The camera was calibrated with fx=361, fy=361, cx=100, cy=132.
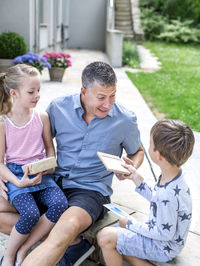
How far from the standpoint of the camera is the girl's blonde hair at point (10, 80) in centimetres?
252

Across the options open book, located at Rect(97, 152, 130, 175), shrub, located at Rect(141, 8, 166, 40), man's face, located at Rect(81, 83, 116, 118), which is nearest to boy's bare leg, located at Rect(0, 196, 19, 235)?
open book, located at Rect(97, 152, 130, 175)

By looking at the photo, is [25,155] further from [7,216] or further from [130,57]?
[130,57]

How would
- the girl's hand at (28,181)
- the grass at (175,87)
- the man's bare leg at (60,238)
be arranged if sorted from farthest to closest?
the grass at (175,87)
the girl's hand at (28,181)
the man's bare leg at (60,238)

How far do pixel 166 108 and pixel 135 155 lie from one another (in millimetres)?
4126

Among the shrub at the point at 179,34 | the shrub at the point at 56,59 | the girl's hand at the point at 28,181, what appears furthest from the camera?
the shrub at the point at 179,34

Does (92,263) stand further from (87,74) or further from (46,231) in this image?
(87,74)

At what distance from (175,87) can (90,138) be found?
20.9 ft

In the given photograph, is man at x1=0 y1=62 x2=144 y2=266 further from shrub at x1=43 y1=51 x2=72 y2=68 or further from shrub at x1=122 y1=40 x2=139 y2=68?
shrub at x1=122 y1=40 x2=139 y2=68

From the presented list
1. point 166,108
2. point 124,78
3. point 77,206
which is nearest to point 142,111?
point 166,108

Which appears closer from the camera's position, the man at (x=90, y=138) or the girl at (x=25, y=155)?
the girl at (x=25, y=155)

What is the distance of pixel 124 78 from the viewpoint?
9.49 meters

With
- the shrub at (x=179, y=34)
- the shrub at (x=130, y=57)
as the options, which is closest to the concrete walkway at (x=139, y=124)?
the shrub at (x=130, y=57)

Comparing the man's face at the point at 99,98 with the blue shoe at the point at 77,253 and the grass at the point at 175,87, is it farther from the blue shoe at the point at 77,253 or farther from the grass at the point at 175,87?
the grass at the point at 175,87

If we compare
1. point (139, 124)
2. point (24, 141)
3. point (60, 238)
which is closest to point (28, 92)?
point (24, 141)
